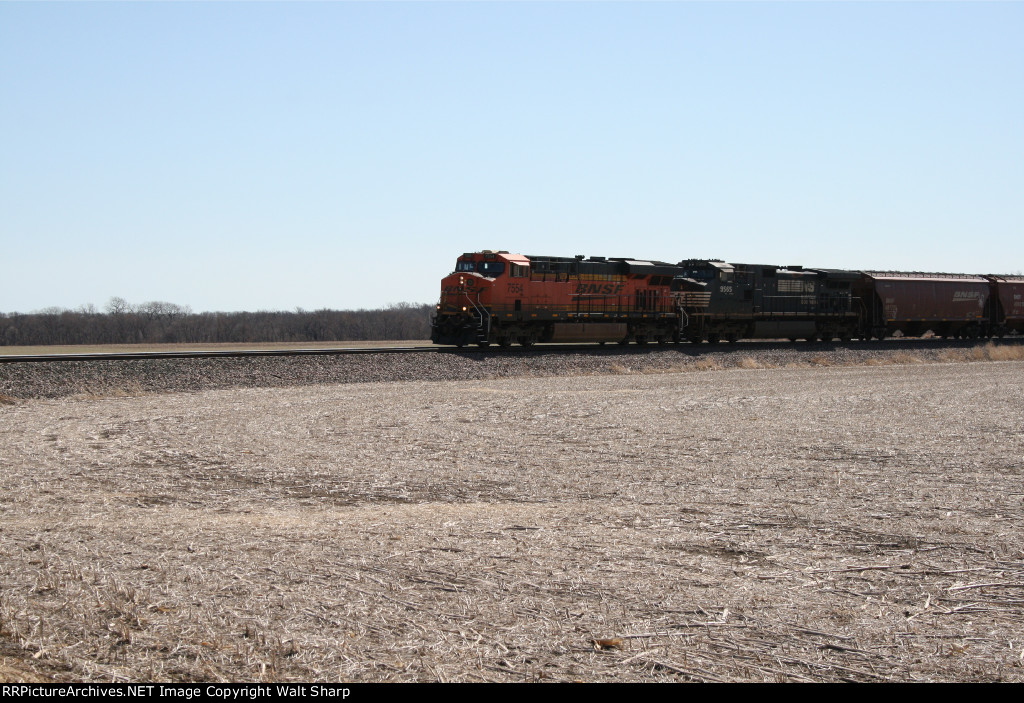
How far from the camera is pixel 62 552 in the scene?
22.9 feet

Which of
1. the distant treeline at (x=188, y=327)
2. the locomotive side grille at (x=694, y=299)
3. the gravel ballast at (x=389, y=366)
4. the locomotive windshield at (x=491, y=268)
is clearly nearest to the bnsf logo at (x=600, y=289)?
the gravel ballast at (x=389, y=366)

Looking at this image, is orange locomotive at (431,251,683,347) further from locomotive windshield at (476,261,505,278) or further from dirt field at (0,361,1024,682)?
dirt field at (0,361,1024,682)

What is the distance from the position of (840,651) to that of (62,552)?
5.46m

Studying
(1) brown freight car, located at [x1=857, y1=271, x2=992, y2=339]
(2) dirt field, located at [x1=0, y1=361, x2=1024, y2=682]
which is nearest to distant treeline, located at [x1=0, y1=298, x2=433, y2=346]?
(1) brown freight car, located at [x1=857, y1=271, x2=992, y2=339]

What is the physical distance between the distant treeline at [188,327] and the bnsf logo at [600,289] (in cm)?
5270

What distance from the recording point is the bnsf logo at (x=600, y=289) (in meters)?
32.7

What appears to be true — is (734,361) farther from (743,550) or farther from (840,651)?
(840,651)

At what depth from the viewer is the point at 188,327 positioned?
93625mm

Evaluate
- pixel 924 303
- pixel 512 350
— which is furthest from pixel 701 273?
pixel 924 303

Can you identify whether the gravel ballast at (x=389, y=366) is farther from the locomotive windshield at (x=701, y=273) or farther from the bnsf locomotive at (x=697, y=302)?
the locomotive windshield at (x=701, y=273)

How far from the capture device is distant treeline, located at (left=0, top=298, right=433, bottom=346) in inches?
3415

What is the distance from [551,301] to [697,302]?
717 cm
